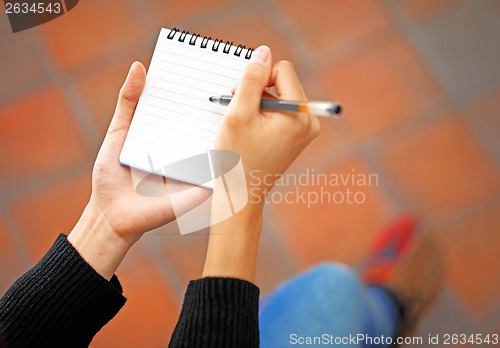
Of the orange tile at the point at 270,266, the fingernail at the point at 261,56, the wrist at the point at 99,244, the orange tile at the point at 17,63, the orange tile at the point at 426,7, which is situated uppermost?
the orange tile at the point at 426,7

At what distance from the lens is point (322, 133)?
1323 millimetres

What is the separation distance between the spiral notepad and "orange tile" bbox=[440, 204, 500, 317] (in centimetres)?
80

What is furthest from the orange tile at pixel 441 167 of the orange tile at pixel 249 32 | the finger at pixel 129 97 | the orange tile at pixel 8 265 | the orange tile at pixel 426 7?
the orange tile at pixel 8 265

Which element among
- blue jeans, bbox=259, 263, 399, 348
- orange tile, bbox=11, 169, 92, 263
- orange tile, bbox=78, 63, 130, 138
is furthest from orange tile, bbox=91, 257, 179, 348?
orange tile, bbox=78, 63, 130, 138

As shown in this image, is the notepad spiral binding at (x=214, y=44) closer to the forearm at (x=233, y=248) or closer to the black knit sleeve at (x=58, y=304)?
the forearm at (x=233, y=248)

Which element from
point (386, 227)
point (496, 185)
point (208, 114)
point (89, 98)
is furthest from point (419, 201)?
point (89, 98)

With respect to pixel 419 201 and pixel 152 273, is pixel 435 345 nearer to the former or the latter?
pixel 419 201

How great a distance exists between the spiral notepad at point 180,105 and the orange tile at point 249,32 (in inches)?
24.7

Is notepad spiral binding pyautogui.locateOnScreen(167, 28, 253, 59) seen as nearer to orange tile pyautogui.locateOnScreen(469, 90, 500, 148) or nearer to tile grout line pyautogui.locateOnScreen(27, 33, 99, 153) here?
tile grout line pyautogui.locateOnScreen(27, 33, 99, 153)

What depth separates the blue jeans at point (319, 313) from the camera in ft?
3.11

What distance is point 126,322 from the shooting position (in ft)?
4.11

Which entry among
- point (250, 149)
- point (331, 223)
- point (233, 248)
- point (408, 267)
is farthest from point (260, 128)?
point (408, 267)

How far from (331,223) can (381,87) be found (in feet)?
1.38

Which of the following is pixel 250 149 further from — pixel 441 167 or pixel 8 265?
pixel 8 265
